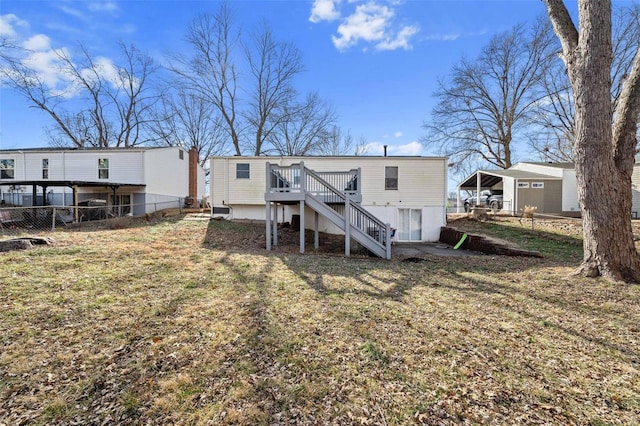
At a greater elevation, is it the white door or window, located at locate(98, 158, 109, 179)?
window, located at locate(98, 158, 109, 179)

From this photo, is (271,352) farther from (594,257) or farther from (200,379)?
(594,257)

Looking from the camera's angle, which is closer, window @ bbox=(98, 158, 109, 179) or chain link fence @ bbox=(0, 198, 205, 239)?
chain link fence @ bbox=(0, 198, 205, 239)

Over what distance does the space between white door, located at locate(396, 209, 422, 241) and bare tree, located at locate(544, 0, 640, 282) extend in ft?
27.5

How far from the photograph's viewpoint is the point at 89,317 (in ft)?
12.5

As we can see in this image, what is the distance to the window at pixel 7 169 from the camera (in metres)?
18.3

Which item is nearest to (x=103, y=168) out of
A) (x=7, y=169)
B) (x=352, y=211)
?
(x=7, y=169)

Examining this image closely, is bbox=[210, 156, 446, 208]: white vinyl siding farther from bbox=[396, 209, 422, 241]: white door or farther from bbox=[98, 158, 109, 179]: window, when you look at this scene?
bbox=[98, 158, 109, 179]: window

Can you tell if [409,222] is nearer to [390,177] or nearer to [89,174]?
[390,177]

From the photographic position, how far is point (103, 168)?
1767 centimetres

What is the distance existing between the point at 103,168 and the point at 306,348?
20.2 metres

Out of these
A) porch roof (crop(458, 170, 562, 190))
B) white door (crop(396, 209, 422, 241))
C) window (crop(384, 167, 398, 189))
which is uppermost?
porch roof (crop(458, 170, 562, 190))

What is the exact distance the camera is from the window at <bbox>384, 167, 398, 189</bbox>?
14305 mm

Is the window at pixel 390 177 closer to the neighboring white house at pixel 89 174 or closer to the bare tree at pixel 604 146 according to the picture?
the bare tree at pixel 604 146

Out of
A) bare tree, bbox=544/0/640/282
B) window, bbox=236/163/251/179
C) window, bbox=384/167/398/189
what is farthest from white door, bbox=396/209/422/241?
bare tree, bbox=544/0/640/282
